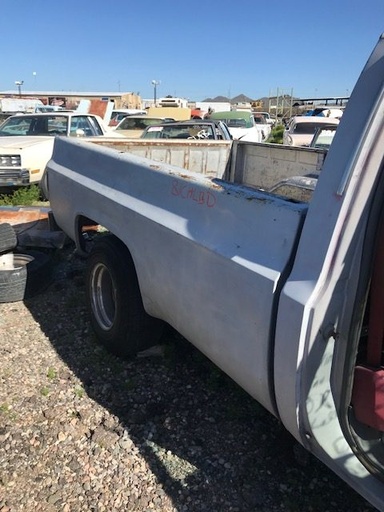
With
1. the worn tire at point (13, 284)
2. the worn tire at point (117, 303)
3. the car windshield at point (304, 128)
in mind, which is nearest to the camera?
the worn tire at point (117, 303)

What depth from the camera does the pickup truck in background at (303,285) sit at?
1550mm

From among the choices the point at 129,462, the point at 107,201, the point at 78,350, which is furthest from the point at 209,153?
the point at 129,462

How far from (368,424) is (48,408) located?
1889mm

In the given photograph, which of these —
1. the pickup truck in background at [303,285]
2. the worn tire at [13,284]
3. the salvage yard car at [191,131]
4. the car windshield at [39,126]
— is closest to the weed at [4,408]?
the pickup truck in background at [303,285]

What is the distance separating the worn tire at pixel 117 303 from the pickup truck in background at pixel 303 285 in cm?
55

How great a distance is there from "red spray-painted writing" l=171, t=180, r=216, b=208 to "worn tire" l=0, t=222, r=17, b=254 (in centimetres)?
272

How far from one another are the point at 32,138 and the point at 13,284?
573cm

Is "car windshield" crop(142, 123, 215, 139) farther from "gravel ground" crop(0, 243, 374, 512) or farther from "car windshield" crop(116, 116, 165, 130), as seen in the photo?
"gravel ground" crop(0, 243, 374, 512)

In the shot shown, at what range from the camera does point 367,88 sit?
5.03 feet

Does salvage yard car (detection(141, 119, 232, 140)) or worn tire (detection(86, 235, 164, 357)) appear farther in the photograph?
salvage yard car (detection(141, 119, 232, 140))

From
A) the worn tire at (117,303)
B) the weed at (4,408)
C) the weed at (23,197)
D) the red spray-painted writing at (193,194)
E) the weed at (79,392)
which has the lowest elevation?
the weed at (79,392)

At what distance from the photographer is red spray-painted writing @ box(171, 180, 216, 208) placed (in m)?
2.15

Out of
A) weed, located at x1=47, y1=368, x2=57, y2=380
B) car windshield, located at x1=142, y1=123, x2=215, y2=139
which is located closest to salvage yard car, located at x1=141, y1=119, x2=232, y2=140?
car windshield, located at x1=142, y1=123, x2=215, y2=139

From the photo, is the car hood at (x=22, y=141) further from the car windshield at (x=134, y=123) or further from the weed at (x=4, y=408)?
the weed at (x=4, y=408)
